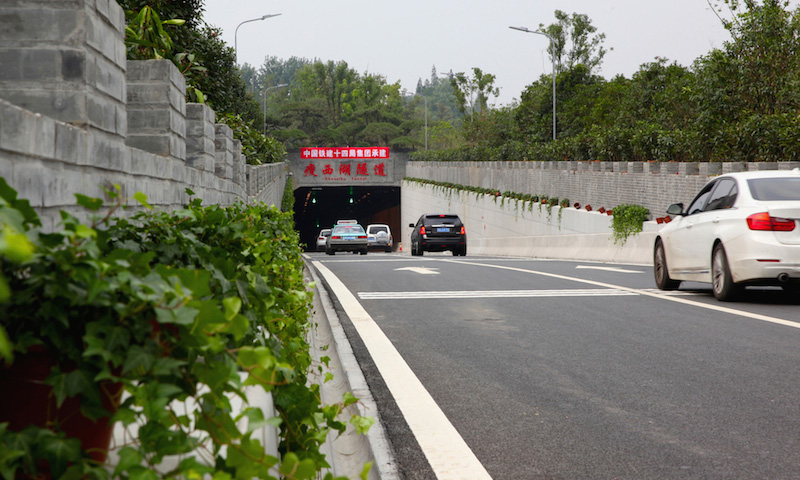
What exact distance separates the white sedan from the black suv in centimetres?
2334

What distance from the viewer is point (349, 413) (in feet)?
18.3

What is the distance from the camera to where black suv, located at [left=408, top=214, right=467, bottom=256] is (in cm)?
3575

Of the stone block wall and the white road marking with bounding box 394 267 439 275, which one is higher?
the stone block wall

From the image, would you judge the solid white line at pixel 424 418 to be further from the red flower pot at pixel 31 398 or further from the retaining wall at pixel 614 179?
the retaining wall at pixel 614 179

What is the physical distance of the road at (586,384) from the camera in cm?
453

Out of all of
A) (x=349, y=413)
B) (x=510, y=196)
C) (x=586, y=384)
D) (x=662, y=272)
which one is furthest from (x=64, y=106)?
(x=510, y=196)

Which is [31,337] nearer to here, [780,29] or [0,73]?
[0,73]

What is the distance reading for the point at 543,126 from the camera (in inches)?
2277

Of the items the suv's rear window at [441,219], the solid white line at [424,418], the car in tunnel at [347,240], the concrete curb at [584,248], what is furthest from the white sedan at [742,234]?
the car in tunnel at [347,240]

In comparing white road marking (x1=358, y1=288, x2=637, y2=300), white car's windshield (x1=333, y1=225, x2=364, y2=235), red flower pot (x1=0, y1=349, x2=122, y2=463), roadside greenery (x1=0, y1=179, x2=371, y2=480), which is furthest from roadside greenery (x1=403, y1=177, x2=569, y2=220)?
red flower pot (x1=0, y1=349, x2=122, y2=463)

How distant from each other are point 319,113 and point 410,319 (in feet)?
391

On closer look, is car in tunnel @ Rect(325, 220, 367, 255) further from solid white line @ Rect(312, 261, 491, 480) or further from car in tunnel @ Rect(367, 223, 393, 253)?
solid white line @ Rect(312, 261, 491, 480)

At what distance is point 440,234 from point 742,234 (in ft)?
82.7

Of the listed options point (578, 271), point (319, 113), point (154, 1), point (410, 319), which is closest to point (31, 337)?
point (410, 319)
